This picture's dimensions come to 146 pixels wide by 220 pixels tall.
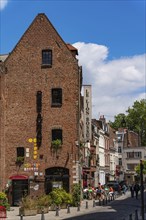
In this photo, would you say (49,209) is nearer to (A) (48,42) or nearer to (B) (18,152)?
(B) (18,152)

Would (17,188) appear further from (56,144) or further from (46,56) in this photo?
(46,56)

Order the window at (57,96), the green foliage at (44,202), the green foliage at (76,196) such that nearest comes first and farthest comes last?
the green foliage at (44,202) < the green foliage at (76,196) < the window at (57,96)

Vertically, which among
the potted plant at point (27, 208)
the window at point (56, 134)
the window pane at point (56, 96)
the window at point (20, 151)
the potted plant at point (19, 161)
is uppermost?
the window pane at point (56, 96)

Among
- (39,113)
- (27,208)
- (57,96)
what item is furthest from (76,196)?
(57,96)

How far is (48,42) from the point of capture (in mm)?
43344

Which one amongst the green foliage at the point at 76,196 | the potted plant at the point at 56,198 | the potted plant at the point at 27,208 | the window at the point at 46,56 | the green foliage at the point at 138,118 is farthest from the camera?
the green foliage at the point at 138,118

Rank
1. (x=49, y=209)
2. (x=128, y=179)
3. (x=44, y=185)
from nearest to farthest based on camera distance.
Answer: (x=49, y=209)
(x=44, y=185)
(x=128, y=179)

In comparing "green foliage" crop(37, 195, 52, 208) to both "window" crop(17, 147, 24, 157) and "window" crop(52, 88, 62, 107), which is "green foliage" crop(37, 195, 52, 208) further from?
"window" crop(52, 88, 62, 107)

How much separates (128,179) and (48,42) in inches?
2641

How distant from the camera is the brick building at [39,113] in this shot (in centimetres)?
4181

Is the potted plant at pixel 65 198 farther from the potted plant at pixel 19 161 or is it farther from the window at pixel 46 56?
the window at pixel 46 56

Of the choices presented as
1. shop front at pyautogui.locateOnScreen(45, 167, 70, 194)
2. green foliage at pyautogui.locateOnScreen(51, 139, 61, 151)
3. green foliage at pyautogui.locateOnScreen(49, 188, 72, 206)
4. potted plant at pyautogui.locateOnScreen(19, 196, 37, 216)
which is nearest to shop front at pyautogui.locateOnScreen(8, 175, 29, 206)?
shop front at pyautogui.locateOnScreen(45, 167, 70, 194)

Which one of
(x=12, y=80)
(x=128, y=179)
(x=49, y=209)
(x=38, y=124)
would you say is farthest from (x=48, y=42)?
(x=128, y=179)

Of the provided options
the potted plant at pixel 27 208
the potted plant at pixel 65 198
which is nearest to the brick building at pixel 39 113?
the potted plant at pixel 65 198
